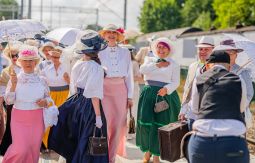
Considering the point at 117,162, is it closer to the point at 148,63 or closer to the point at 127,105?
the point at 127,105

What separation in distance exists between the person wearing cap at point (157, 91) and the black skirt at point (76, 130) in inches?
54.6

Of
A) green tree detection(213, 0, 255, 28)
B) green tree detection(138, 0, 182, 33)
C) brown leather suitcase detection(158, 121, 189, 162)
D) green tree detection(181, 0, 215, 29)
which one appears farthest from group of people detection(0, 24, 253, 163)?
green tree detection(181, 0, 215, 29)

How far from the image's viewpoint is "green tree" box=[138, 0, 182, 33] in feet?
233

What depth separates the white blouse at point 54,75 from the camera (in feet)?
24.1

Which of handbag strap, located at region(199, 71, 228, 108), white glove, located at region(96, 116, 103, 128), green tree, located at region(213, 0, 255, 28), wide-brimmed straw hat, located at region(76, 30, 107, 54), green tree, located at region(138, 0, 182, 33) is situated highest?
green tree, located at region(138, 0, 182, 33)

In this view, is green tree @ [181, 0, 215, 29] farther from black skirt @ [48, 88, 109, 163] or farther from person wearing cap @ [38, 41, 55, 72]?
black skirt @ [48, 88, 109, 163]

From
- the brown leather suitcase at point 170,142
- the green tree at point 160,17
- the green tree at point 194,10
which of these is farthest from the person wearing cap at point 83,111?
the green tree at point 194,10

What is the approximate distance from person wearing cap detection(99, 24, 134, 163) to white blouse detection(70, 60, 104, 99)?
0.78 m

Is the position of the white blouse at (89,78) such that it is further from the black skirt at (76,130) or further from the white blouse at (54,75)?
the white blouse at (54,75)

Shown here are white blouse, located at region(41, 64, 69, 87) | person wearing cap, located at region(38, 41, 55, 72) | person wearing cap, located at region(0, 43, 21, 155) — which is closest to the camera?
person wearing cap, located at region(0, 43, 21, 155)

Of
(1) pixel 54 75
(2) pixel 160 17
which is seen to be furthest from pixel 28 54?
(2) pixel 160 17

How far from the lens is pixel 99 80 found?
5.43 metres

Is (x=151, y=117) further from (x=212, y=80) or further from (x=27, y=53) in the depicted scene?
(x=212, y=80)

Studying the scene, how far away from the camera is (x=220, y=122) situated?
3990 millimetres
